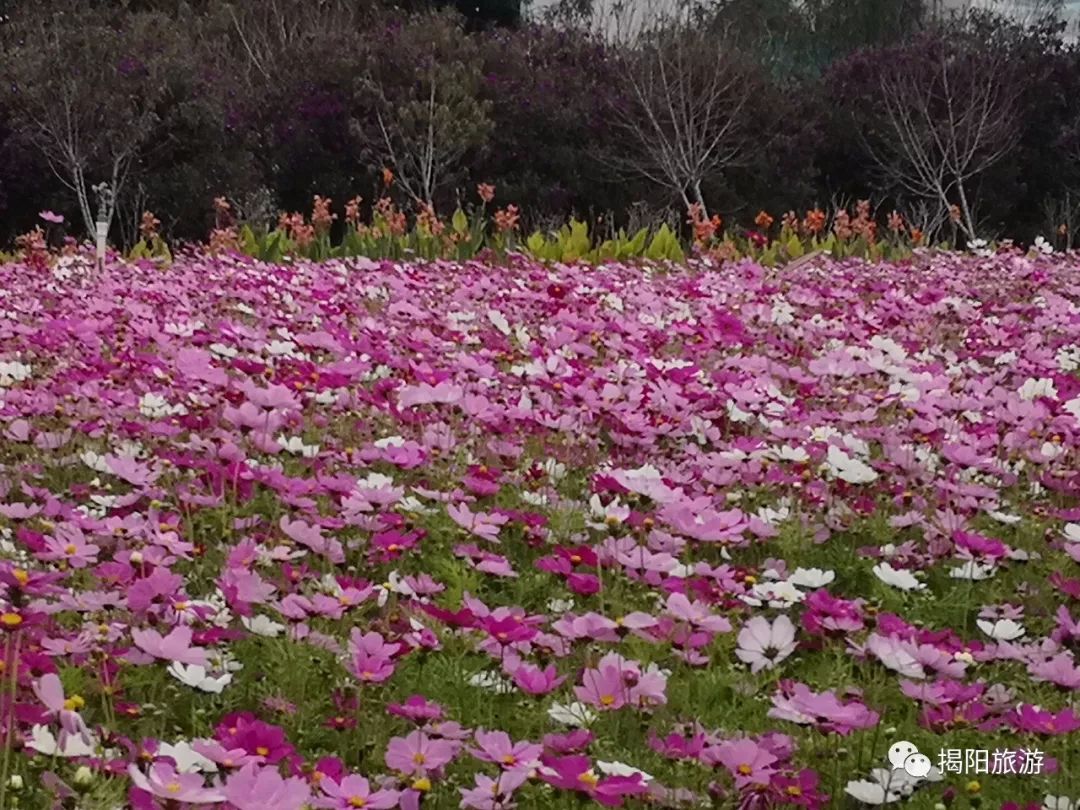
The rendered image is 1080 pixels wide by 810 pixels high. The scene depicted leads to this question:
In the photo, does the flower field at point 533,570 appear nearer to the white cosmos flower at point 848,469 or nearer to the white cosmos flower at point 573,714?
the white cosmos flower at point 573,714

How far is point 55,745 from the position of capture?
1341 mm

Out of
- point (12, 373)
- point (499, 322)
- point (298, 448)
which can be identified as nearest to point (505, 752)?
point (298, 448)

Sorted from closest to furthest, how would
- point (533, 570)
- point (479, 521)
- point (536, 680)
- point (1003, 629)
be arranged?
point (536, 680), point (1003, 629), point (479, 521), point (533, 570)

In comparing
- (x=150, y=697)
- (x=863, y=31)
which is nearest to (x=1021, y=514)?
(x=150, y=697)

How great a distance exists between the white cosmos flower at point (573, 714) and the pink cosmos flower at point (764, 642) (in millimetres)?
227

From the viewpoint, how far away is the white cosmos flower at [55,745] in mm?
1339

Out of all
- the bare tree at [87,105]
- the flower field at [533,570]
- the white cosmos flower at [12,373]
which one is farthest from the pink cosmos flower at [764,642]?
the bare tree at [87,105]

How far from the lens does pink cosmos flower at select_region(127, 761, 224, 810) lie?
3.78 feet

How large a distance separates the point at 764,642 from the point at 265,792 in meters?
0.82

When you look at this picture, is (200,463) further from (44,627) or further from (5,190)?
(5,190)

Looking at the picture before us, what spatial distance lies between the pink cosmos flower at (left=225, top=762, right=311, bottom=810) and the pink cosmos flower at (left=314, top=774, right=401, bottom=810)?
10 centimetres

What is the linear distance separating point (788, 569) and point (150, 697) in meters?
1.31

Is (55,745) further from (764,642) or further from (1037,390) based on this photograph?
(1037,390)

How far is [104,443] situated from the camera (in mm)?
3172
